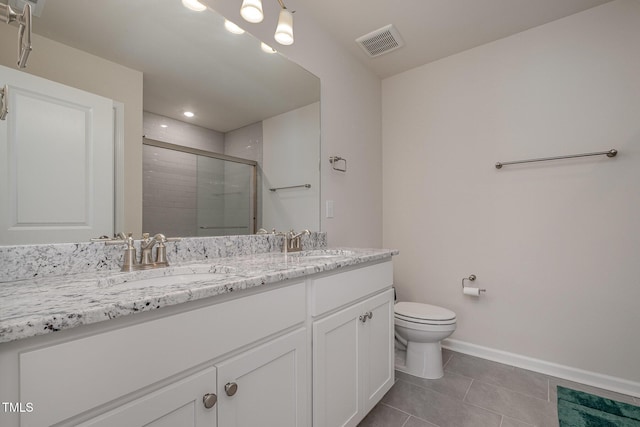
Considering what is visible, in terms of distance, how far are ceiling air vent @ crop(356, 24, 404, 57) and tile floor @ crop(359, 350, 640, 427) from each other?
234cm

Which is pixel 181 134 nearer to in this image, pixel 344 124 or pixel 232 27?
pixel 232 27

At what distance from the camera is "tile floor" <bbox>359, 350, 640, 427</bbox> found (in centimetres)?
150

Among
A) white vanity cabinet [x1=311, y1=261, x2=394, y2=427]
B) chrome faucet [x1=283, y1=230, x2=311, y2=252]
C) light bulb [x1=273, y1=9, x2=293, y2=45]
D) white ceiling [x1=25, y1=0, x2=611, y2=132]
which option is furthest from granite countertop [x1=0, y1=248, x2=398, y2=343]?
light bulb [x1=273, y1=9, x2=293, y2=45]

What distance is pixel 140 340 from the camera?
64 centimetres

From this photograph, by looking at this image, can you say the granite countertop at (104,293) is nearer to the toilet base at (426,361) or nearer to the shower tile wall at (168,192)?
the shower tile wall at (168,192)

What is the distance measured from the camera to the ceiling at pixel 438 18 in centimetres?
185

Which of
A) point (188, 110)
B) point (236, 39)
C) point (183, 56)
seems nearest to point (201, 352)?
point (188, 110)

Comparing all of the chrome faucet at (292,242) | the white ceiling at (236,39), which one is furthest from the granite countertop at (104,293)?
the white ceiling at (236,39)

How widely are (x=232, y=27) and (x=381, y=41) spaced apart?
1.18 meters

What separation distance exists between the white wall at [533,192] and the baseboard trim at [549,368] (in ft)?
0.12

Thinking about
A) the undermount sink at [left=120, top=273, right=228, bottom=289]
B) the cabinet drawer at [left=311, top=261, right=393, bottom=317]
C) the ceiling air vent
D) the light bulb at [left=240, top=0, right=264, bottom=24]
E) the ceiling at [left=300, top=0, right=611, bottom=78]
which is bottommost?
the cabinet drawer at [left=311, top=261, right=393, bottom=317]

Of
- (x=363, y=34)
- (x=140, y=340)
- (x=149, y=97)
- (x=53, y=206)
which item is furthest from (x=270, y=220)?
(x=363, y=34)

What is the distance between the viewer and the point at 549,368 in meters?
1.96

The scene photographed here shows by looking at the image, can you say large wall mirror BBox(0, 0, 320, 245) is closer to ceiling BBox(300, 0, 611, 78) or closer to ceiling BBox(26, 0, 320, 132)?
ceiling BBox(26, 0, 320, 132)
